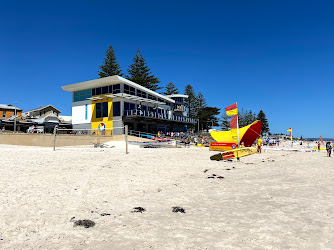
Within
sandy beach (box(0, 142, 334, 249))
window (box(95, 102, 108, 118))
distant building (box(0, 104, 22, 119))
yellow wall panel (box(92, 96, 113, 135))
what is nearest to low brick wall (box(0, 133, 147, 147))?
yellow wall panel (box(92, 96, 113, 135))

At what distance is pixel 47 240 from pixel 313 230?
4.63 meters

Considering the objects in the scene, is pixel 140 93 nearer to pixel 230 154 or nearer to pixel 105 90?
pixel 105 90

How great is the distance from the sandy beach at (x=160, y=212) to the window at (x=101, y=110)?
26594 millimetres

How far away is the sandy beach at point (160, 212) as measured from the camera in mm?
3500

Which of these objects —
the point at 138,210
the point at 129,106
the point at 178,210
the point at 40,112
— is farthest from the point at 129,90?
the point at 40,112

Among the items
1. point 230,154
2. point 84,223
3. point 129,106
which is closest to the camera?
point 84,223

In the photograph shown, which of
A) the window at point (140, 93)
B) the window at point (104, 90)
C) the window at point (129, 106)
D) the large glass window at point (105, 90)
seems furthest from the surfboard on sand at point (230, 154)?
the window at point (104, 90)

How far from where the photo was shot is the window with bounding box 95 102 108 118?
34450mm

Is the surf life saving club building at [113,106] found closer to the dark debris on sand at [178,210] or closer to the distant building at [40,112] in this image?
the distant building at [40,112]

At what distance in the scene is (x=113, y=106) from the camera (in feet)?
110

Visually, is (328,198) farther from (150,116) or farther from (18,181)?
(150,116)

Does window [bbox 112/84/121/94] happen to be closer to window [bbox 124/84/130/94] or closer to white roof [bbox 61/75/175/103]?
white roof [bbox 61/75/175/103]

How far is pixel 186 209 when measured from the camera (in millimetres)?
5125

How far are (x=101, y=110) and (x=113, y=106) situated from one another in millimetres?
2762
